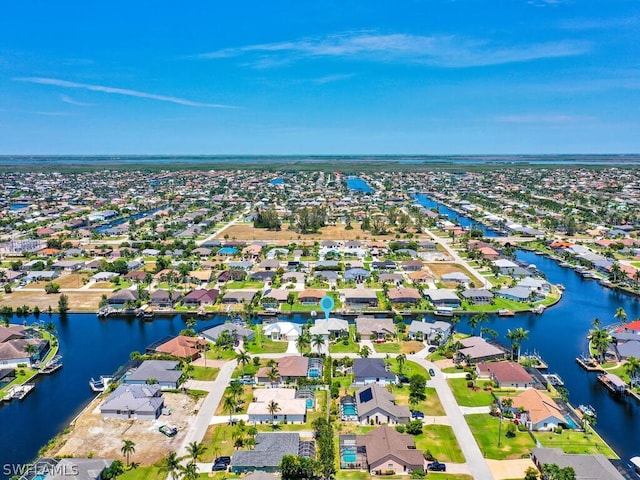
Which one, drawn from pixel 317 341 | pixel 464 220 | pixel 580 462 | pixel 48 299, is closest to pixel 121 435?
pixel 317 341

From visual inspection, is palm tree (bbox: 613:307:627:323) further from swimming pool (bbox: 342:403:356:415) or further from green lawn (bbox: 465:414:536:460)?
swimming pool (bbox: 342:403:356:415)

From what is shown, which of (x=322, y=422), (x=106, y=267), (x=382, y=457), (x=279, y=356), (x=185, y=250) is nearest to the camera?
(x=382, y=457)

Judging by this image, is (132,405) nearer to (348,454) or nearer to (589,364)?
(348,454)

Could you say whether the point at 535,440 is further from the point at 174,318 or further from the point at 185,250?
the point at 185,250

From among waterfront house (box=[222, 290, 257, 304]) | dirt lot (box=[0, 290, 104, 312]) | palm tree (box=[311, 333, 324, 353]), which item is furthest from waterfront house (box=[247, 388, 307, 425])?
dirt lot (box=[0, 290, 104, 312])

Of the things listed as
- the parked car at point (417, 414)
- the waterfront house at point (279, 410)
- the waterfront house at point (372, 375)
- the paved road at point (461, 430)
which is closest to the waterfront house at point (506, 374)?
the paved road at point (461, 430)

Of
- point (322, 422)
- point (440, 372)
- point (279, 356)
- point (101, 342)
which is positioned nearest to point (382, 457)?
point (322, 422)
